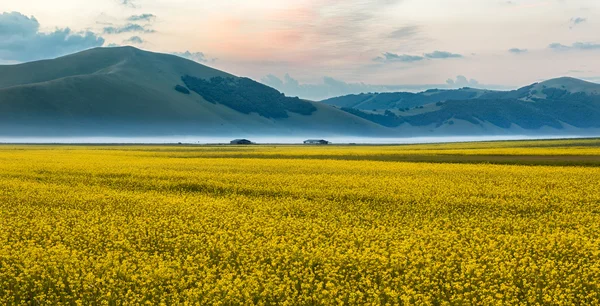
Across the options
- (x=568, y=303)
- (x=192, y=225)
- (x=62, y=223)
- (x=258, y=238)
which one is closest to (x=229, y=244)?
(x=258, y=238)

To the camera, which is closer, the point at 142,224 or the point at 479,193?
the point at 142,224

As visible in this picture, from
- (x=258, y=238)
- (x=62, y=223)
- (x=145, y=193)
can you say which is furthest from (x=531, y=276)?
(x=145, y=193)

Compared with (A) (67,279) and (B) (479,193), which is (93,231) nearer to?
(A) (67,279)

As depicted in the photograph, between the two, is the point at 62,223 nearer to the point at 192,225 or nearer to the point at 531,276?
the point at 192,225

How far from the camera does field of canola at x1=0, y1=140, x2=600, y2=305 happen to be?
46.2ft

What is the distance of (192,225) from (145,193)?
A: 40.6ft

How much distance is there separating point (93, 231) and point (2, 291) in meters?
6.22

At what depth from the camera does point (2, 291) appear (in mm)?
14805

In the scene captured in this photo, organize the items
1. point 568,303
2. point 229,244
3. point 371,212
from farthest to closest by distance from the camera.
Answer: point 371,212 → point 229,244 → point 568,303

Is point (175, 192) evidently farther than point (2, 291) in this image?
Yes

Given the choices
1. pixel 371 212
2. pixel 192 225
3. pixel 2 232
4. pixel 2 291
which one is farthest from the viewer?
pixel 371 212

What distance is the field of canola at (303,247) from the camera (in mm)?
14094

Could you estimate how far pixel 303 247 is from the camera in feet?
59.0

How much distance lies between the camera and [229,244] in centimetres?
1852
